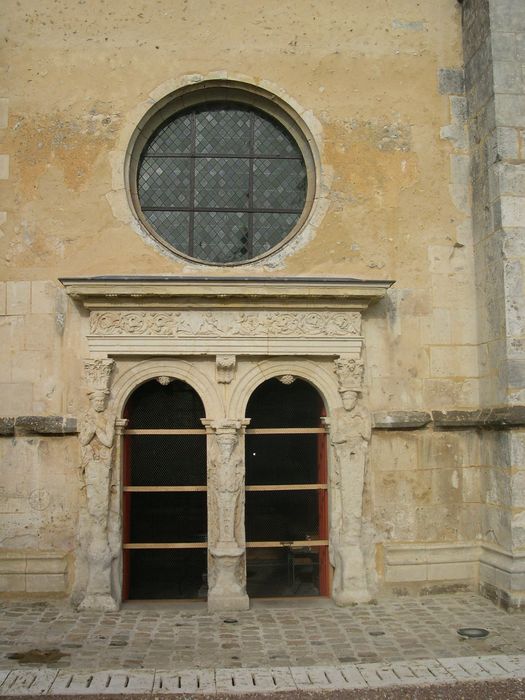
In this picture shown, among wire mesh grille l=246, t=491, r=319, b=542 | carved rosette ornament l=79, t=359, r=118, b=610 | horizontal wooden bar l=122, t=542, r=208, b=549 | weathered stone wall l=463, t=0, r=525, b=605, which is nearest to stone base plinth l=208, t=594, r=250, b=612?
horizontal wooden bar l=122, t=542, r=208, b=549

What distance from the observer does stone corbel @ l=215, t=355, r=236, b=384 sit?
7457 mm

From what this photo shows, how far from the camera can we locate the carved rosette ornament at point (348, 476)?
24.3 feet

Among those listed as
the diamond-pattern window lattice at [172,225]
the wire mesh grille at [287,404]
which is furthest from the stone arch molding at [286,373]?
the diamond-pattern window lattice at [172,225]

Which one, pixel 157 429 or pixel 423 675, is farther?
pixel 157 429

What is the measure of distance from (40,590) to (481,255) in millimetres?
5782

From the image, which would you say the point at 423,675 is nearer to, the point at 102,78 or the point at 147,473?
the point at 147,473

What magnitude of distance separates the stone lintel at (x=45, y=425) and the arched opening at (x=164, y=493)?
1.94ft

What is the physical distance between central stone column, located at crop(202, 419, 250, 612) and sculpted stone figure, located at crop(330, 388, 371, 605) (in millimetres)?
959

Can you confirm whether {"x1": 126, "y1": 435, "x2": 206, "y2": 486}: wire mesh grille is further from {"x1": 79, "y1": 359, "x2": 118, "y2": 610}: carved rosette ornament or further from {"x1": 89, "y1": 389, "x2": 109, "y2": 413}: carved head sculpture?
{"x1": 89, "y1": 389, "x2": 109, "y2": 413}: carved head sculpture

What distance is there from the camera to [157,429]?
7.82 m

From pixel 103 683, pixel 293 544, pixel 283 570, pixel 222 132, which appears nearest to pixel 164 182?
pixel 222 132

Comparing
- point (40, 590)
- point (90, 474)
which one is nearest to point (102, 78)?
point (90, 474)

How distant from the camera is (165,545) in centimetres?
763

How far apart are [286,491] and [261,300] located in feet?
6.92
